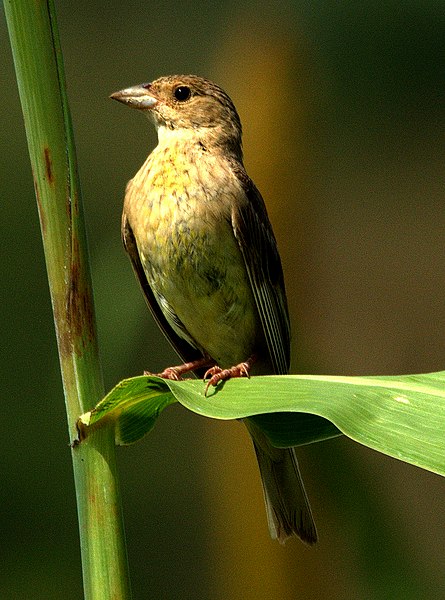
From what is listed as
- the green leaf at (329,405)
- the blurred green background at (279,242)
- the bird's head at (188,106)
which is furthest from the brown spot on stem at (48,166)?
the blurred green background at (279,242)

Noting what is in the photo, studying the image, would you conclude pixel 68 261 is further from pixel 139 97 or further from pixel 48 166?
pixel 139 97

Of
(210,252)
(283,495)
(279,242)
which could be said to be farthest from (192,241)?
(279,242)

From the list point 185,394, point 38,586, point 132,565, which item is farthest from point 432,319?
point 185,394

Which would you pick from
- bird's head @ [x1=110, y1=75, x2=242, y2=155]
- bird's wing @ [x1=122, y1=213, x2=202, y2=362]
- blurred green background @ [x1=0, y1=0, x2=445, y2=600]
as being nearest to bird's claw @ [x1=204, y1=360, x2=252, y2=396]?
bird's wing @ [x1=122, y1=213, x2=202, y2=362]

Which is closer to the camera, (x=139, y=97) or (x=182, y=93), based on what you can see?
(x=139, y=97)

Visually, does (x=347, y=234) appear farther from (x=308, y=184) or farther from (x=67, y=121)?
(x=67, y=121)

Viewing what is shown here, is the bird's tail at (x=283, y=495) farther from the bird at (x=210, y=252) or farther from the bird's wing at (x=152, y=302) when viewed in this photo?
the bird's wing at (x=152, y=302)

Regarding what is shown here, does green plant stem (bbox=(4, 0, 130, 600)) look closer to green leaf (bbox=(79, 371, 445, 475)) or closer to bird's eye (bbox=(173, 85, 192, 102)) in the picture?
green leaf (bbox=(79, 371, 445, 475))
